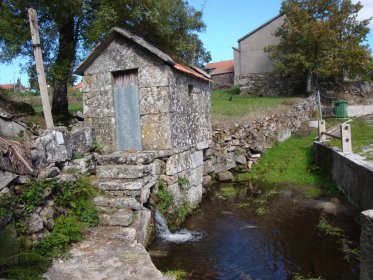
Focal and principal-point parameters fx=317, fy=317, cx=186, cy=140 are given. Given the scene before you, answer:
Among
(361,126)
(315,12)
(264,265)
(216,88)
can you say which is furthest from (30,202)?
(216,88)

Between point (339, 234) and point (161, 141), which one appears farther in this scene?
point (161, 141)

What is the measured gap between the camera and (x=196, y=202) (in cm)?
1048

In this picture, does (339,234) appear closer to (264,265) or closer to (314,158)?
(264,265)

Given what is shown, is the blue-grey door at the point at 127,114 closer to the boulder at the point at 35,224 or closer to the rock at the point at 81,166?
the rock at the point at 81,166

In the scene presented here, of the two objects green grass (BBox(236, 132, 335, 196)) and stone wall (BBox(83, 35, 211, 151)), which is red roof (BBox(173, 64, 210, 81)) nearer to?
stone wall (BBox(83, 35, 211, 151))

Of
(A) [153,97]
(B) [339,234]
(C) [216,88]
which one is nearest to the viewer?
(B) [339,234]

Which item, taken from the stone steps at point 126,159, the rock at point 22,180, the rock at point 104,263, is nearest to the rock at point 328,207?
the stone steps at point 126,159

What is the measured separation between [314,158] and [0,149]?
1286 centimetres

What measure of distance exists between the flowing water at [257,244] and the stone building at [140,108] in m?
1.31

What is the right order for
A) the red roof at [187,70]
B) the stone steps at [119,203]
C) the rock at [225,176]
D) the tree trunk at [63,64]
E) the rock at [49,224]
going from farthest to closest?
the rock at [225,176], the tree trunk at [63,64], the red roof at [187,70], the stone steps at [119,203], the rock at [49,224]

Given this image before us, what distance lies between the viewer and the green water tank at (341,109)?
20.4m

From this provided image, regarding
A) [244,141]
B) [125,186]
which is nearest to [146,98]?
[125,186]

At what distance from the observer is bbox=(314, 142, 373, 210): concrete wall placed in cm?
811

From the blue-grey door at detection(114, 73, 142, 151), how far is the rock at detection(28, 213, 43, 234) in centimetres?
397
